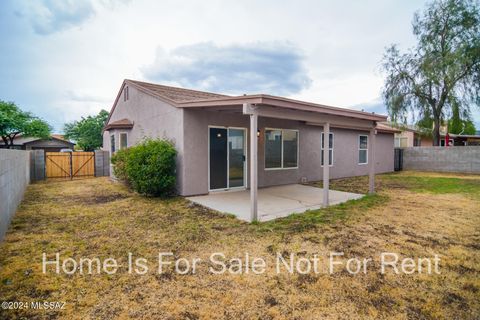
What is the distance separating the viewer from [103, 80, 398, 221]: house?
5705 millimetres

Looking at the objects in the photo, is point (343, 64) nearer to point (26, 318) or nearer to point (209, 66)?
point (209, 66)

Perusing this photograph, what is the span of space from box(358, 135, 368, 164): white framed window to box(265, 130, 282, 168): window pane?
6278 millimetres

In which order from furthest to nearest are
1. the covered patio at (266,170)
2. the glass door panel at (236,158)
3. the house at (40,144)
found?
the house at (40,144) < the glass door panel at (236,158) < the covered patio at (266,170)

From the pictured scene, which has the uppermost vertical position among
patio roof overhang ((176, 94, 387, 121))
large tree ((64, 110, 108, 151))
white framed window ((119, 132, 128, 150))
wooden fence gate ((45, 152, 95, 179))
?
large tree ((64, 110, 108, 151))

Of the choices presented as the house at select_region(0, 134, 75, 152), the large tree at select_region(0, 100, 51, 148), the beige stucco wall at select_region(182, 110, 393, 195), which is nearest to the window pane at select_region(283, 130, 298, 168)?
the beige stucco wall at select_region(182, 110, 393, 195)

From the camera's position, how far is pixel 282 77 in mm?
20438

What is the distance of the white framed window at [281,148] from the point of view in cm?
935

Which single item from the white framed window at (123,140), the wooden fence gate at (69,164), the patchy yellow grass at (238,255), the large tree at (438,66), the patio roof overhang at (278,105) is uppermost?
the large tree at (438,66)

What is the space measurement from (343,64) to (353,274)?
12829 millimetres

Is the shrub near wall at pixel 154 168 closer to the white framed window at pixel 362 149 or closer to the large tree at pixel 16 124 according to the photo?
the white framed window at pixel 362 149

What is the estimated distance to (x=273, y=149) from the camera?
9492mm

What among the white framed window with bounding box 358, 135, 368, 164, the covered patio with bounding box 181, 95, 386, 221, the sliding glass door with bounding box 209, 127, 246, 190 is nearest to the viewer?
the covered patio with bounding box 181, 95, 386, 221

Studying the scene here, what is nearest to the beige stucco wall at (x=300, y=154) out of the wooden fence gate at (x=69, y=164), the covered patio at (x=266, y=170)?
the covered patio at (x=266, y=170)

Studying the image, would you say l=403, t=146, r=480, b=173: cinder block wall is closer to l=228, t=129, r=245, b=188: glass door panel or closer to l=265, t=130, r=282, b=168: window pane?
l=265, t=130, r=282, b=168: window pane
